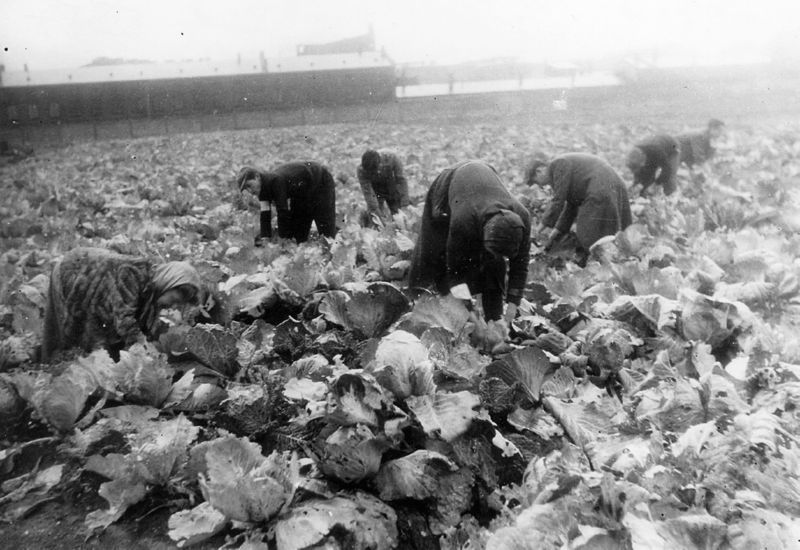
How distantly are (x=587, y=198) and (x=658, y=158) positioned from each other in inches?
99.4

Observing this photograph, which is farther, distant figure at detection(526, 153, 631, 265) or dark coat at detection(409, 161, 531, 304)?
distant figure at detection(526, 153, 631, 265)

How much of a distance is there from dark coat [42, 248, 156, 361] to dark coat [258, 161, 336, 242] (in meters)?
2.34

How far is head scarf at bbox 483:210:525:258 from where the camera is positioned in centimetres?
319

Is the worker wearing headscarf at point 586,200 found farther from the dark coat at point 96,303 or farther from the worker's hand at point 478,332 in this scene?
the dark coat at point 96,303

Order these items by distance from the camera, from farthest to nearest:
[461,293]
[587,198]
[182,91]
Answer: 1. [182,91]
2. [587,198]
3. [461,293]

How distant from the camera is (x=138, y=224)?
709 cm

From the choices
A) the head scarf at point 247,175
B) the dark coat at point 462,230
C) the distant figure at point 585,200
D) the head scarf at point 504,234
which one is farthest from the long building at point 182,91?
the head scarf at point 504,234

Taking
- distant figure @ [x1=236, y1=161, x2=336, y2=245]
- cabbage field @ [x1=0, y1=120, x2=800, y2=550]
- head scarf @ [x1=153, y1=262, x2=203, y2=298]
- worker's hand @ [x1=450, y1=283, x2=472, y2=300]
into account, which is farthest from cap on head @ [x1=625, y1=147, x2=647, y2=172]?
head scarf @ [x1=153, y1=262, x2=203, y2=298]

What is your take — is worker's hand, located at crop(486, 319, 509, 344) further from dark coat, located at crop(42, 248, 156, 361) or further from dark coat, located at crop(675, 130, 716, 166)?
dark coat, located at crop(675, 130, 716, 166)

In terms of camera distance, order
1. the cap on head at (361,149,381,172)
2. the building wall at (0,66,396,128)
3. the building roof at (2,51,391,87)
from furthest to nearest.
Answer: the building roof at (2,51,391,87)
the building wall at (0,66,396,128)
the cap on head at (361,149,381,172)

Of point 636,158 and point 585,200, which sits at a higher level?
point 636,158

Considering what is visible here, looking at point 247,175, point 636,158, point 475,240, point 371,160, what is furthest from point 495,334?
point 636,158

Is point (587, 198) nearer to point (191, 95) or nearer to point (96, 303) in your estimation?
point (96, 303)

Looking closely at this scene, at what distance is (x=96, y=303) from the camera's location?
137 inches
